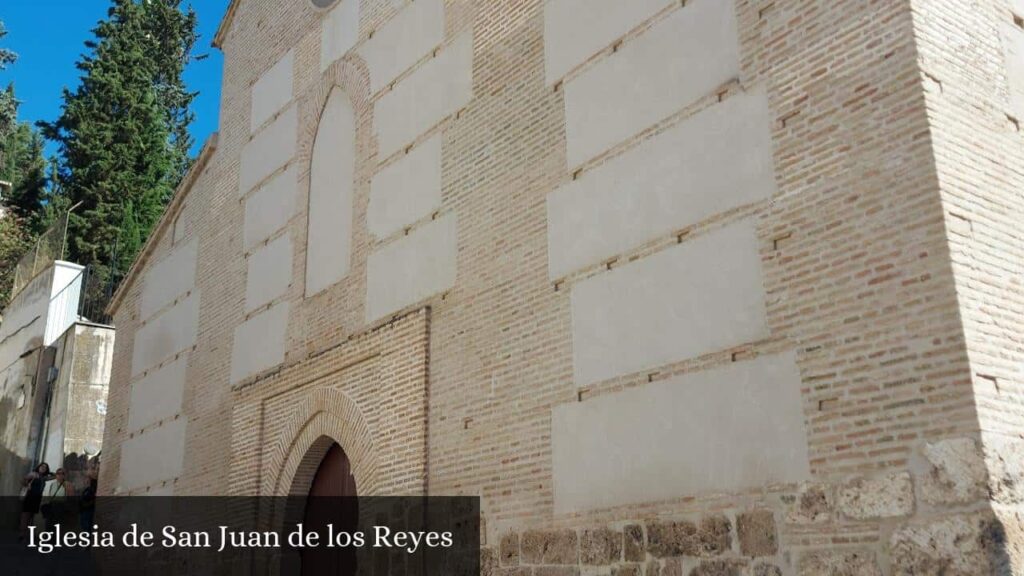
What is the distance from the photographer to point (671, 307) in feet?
21.4

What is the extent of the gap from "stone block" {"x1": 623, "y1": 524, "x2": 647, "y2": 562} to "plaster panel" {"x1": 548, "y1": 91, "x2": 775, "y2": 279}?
1.91 m

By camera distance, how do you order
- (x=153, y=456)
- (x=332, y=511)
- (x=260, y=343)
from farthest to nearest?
(x=153, y=456) < (x=260, y=343) < (x=332, y=511)

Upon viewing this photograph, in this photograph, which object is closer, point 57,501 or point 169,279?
point 169,279

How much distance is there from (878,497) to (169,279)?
35.4ft

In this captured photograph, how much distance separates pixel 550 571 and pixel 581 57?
387 centimetres

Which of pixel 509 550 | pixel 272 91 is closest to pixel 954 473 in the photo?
pixel 509 550

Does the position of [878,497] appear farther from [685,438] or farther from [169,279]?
[169,279]

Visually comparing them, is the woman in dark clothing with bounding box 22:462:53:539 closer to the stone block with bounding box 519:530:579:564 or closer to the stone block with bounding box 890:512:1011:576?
the stone block with bounding box 519:530:579:564

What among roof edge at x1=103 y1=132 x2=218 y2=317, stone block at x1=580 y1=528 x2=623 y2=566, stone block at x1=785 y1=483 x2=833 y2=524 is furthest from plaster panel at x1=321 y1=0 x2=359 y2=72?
stone block at x1=785 y1=483 x2=833 y2=524

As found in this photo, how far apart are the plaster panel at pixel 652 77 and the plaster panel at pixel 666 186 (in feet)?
0.65

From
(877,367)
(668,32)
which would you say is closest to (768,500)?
(877,367)

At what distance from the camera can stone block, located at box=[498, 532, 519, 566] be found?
7.29 metres

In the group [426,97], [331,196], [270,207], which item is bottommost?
[331,196]

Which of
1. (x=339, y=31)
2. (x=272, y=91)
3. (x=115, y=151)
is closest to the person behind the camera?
(x=339, y=31)
